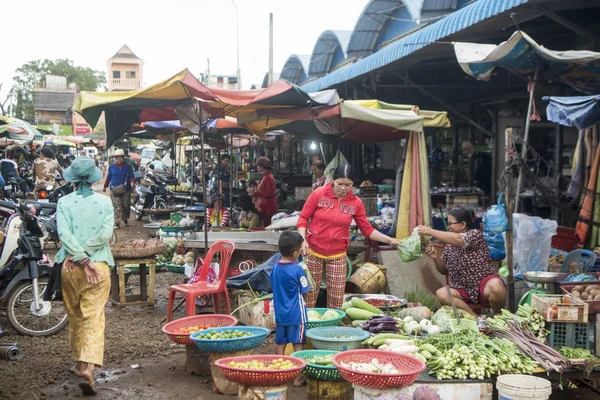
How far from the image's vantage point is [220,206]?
12.5 metres

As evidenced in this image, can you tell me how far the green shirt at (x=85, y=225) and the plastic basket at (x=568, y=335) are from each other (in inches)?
148

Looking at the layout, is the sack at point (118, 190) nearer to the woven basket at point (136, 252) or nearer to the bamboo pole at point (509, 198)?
the woven basket at point (136, 252)

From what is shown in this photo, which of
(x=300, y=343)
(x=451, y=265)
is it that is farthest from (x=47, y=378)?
(x=451, y=265)

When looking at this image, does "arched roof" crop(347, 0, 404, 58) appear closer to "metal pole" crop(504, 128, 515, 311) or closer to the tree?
"metal pole" crop(504, 128, 515, 311)

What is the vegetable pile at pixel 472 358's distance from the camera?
439 centimetres

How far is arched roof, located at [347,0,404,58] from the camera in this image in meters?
17.8

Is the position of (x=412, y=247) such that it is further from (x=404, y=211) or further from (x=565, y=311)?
(x=404, y=211)

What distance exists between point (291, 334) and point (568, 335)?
2287mm

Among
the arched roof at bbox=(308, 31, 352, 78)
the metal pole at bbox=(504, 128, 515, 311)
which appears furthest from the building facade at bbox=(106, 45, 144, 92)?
the metal pole at bbox=(504, 128, 515, 311)

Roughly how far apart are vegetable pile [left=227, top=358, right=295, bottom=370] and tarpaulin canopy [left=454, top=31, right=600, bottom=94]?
3.82 m

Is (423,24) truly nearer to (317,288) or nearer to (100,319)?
(317,288)

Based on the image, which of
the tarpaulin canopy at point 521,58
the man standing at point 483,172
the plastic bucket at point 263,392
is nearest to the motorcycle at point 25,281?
the plastic bucket at point 263,392

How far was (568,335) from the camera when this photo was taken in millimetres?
4965

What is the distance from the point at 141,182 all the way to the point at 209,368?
58.8 feet
